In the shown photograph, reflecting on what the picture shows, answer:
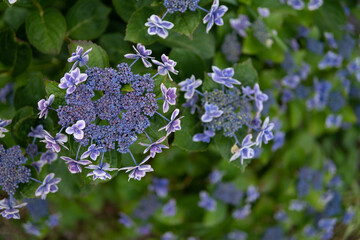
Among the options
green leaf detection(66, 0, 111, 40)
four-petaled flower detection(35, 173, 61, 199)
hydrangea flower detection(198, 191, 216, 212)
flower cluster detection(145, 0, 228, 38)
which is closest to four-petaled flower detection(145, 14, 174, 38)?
flower cluster detection(145, 0, 228, 38)

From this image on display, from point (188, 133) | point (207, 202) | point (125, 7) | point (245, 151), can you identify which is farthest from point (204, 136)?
point (207, 202)

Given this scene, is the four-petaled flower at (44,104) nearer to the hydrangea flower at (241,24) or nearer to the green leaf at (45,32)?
the green leaf at (45,32)

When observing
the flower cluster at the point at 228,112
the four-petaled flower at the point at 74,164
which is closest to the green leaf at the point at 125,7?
the flower cluster at the point at 228,112

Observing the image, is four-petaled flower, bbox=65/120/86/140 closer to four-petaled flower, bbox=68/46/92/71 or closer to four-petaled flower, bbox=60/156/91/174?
four-petaled flower, bbox=60/156/91/174

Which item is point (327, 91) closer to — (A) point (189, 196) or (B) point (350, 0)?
(B) point (350, 0)

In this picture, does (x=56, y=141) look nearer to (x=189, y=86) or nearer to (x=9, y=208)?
(x=9, y=208)

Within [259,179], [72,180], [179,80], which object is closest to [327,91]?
[259,179]
